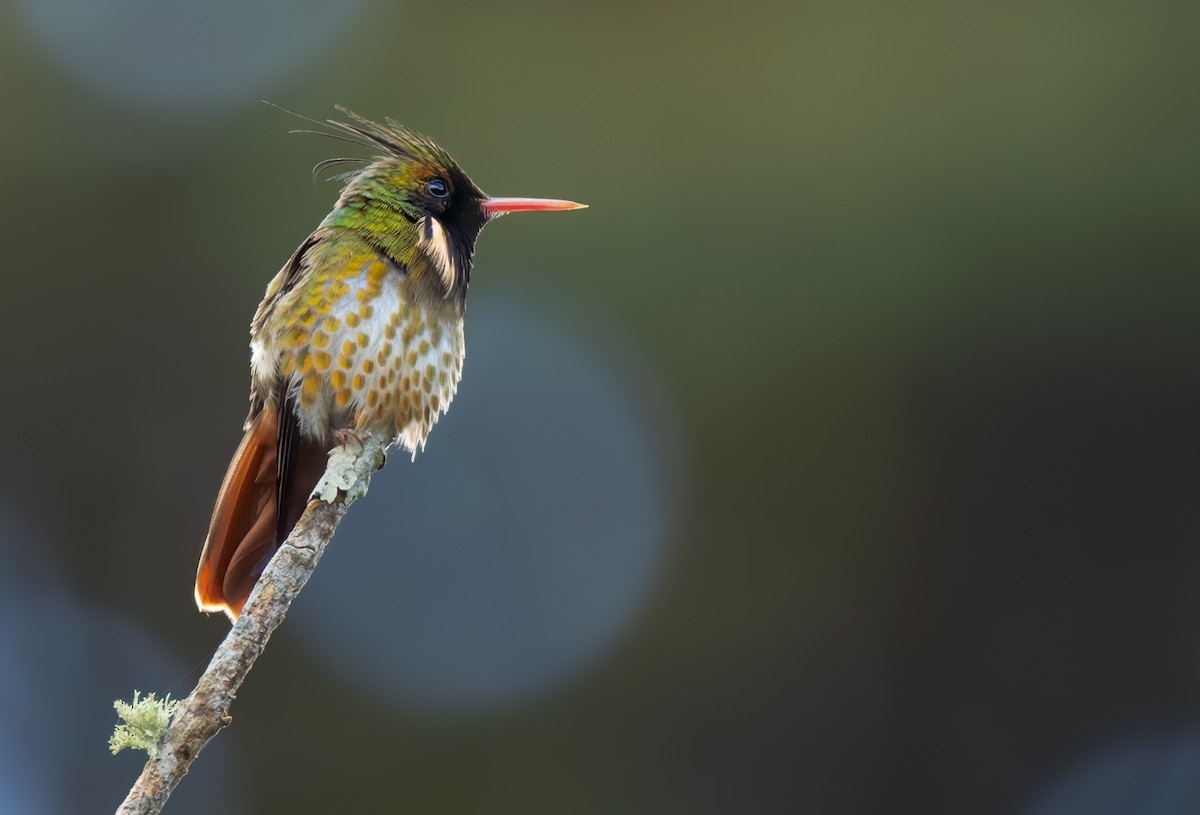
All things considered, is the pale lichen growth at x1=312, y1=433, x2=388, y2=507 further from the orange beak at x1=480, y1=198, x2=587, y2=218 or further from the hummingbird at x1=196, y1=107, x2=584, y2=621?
the orange beak at x1=480, y1=198, x2=587, y2=218

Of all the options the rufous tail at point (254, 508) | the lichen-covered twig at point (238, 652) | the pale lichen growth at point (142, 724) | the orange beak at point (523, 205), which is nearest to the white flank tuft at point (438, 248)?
the orange beak at point (523, 205)

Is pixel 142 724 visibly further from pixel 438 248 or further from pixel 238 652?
pixel 438 248

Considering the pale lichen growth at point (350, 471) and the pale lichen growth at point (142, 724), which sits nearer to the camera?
the pale lichen growth at point (142, 724)

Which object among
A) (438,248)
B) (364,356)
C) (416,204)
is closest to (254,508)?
(364,356)

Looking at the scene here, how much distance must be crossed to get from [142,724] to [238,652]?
16cm

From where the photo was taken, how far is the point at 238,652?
1.77 metres

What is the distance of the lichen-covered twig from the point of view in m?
1.60

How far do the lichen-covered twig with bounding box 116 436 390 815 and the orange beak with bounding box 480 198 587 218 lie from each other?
100cm

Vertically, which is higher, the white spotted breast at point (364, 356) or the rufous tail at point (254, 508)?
the white spotted breast at point (364, 356)

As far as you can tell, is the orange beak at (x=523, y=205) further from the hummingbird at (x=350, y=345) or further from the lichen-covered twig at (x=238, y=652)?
the lichen-covered twig at (x=238, y=652)

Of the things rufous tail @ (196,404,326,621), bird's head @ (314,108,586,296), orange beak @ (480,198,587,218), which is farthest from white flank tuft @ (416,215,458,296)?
rufous tail @ (196,404,326,621)

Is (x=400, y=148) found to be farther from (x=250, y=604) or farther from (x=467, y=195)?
(x=250, y=604)

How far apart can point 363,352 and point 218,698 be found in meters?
1.33

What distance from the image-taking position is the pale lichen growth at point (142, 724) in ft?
5.52
